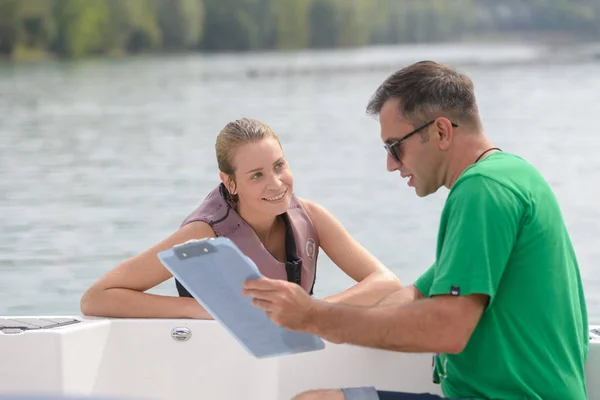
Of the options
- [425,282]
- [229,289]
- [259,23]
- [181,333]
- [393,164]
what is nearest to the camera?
[229,289]

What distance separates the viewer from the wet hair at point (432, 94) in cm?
197

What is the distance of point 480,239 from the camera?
178cm

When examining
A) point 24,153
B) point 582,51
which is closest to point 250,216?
point 24,153

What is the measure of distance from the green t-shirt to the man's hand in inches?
8.2

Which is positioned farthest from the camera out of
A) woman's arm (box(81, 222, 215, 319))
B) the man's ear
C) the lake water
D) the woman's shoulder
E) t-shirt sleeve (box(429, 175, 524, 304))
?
the lake water

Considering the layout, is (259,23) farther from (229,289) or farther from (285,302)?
(285,302)

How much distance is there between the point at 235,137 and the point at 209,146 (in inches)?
570

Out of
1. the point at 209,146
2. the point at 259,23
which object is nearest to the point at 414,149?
the point at 209,146

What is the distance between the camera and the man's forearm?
180cm

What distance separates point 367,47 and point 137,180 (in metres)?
11.1

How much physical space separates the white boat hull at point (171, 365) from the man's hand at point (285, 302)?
783mm

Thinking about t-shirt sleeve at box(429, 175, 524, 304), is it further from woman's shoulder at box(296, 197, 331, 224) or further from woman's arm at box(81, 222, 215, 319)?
woman's shoulder at box(296, 197, 331, 224)

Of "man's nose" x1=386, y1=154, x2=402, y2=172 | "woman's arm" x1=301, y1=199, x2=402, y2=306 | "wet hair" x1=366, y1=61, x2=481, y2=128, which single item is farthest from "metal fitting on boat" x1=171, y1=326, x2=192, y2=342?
"wet hair" x1=366, y1=61, x2=481, y2=128

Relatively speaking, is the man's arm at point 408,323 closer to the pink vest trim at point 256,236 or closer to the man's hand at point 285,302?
the man's hand at point 285,302
